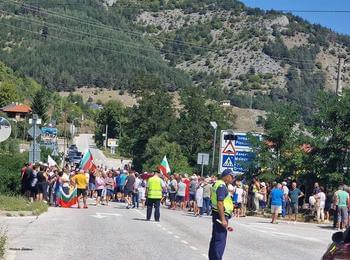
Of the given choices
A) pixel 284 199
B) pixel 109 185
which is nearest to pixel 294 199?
pixel 284 199

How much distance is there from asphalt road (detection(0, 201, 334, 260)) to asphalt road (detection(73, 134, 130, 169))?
67237 millimetres

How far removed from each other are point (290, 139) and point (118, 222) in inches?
662

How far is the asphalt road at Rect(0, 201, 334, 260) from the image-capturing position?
14930mm

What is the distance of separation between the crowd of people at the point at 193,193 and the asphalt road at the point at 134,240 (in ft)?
13.0

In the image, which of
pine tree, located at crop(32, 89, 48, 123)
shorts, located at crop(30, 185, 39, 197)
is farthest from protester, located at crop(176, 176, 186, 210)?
pine tree, located at crop(32, 89, 48, 123)

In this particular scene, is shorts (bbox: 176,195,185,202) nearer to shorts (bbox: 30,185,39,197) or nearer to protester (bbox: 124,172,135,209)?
protester (bbox: 124,172,135,209)

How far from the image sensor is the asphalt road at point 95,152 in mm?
97875

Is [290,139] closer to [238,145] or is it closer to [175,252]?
[238,145]

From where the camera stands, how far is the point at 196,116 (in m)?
76.9

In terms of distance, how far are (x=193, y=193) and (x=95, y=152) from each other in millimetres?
85892

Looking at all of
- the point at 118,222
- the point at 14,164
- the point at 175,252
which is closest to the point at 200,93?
the point at 14,164


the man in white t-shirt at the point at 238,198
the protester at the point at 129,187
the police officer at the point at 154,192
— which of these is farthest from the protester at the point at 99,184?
the police officer at the point at 154,192

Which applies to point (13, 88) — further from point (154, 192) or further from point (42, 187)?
point (154, 192)

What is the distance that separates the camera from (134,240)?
17.7 m
